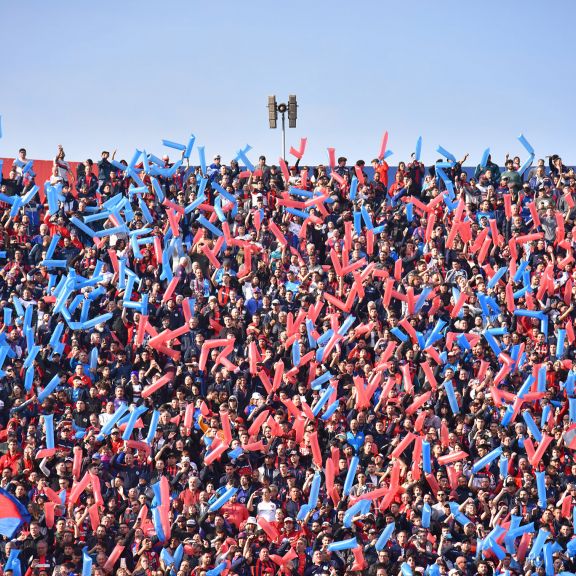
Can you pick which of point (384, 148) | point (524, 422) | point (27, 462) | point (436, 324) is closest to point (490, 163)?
point (384, 148)

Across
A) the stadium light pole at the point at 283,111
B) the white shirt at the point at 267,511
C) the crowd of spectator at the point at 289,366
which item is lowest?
the white shirt at the point at 267,511

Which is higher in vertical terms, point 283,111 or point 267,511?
point 283,111

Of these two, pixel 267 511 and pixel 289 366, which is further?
pixel 289 366

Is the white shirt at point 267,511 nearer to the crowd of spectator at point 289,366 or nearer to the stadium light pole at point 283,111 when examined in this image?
the crowd of spectator at point 289,366

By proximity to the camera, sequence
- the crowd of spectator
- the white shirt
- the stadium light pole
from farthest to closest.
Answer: the stadium light pole < the white shirt < the crowd of spectator

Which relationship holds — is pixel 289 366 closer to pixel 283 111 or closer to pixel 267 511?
pixel 267 511

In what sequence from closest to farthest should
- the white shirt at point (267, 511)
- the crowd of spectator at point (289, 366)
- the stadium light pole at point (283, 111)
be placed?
the crowd of spectator at point (289, 366) < the white shirt at point (267, 511) < the stadium light pole at point (283, 111)

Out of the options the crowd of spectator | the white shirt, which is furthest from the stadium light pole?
the white shirt

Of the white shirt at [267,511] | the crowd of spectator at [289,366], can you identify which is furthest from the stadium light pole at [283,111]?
the white shirt at [267,511]

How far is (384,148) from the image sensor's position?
25688 mm

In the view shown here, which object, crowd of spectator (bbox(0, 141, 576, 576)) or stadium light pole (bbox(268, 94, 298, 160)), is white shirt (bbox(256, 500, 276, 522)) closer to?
crowd of spectator (bbox(0, 141, 576, 576))

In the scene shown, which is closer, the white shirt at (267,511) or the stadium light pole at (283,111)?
the white shirt at (267,511)

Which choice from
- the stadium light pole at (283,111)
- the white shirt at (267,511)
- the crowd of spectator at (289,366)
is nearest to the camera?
the crowd of spectator at (289,366)

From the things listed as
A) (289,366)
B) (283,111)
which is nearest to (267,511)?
(289,366)
